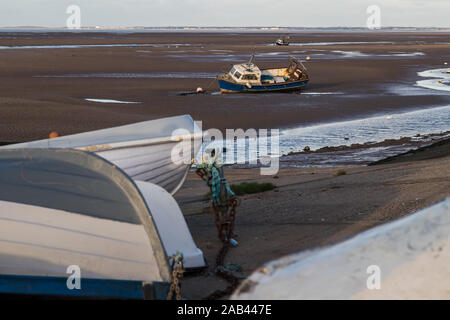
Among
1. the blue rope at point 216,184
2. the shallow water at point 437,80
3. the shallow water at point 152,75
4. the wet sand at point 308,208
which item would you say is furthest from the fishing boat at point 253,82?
the blue rope at point 216,184

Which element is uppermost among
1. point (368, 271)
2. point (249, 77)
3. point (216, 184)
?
point (249, 77)

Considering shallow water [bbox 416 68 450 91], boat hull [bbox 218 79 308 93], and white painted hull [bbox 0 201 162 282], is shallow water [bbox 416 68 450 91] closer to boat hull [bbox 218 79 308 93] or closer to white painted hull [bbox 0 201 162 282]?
boat hull [bbox 218 79 308 93]

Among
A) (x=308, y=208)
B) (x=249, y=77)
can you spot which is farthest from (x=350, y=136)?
(x=249, y=77)

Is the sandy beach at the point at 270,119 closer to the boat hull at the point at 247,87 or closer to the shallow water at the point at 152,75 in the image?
the shallow water at the point at 152,75

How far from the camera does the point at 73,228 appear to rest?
648 centimetres

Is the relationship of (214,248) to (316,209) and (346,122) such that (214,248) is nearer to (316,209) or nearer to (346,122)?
(316,209)

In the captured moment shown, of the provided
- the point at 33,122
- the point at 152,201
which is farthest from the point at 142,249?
the point at 33,122

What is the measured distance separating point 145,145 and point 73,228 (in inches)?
68.6

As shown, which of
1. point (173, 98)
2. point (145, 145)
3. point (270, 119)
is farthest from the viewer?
point (173, 98)

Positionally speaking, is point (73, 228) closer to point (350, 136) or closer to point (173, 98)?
point (350, 136)

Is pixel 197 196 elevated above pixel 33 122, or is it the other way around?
pixel 33 122

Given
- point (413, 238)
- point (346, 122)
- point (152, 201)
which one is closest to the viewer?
point (413, 238)
